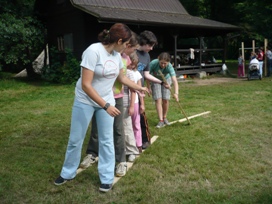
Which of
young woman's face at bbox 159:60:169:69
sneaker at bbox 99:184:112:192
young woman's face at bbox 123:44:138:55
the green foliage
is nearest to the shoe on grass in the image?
sneaker at bbox 99:184:112:192

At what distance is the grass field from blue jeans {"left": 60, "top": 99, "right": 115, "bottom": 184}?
0.20m

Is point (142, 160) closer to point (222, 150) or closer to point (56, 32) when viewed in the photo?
point (222, 150)

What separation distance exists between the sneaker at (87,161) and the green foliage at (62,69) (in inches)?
370

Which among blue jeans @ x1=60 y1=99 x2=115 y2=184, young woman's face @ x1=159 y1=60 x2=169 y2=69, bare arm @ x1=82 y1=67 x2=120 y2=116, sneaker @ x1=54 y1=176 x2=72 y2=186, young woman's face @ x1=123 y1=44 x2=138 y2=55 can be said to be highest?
young woman's face @ x1=123 y1=44 x2=138 y2=55

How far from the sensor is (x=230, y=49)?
1362 inches

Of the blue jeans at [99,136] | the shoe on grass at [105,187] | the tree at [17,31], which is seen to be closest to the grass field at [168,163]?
the shoe on grass at [105,187]

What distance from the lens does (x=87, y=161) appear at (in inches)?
143

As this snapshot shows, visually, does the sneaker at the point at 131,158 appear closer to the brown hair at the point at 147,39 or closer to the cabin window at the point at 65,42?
the brown hair at the point at 147,39

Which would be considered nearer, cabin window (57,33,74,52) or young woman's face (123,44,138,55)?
young woman's face (123,44,138,55)

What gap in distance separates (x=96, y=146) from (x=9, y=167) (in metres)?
1.06

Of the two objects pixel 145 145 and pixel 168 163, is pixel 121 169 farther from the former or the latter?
pixel 145 145

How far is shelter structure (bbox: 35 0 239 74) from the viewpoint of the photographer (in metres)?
12.9

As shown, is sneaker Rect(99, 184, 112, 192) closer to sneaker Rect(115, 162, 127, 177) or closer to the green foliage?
sneaker Rect(115, 162, 127, 177)

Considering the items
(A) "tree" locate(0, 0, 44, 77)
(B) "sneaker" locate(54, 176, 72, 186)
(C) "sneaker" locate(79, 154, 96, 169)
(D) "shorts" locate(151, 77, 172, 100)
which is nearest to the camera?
(B) "sneaker" locate(54, 176, 72, 186)
